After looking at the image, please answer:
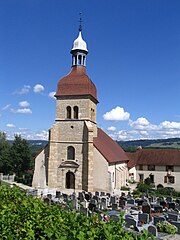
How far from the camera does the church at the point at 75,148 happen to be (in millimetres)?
33312

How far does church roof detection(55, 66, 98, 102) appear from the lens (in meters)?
34.6

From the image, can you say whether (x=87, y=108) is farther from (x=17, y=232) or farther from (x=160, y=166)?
(x=17, y=232)

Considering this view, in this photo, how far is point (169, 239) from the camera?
1504 cm

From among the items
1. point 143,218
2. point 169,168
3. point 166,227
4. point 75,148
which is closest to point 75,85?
point 75,148

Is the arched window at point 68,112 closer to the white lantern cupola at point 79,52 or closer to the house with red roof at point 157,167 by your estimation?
the white lantern cupola at point 79,52

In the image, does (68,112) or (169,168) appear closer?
(68,112)

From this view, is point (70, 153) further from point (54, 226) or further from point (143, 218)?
point (54, 226)

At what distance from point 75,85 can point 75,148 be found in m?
7.66

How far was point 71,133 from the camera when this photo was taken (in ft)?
113

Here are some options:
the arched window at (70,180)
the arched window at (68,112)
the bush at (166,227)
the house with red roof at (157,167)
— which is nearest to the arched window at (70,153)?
the arched window at (70,180)

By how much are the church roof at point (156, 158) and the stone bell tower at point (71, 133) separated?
13.2 metres

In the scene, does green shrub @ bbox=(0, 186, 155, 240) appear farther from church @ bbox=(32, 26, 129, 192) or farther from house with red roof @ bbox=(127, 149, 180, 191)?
house with red roof @ bbox=(127, 149, 180, 191)

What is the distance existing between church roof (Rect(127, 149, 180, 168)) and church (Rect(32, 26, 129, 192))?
33.4 ft

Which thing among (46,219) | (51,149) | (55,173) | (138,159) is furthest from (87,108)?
(46,219)
